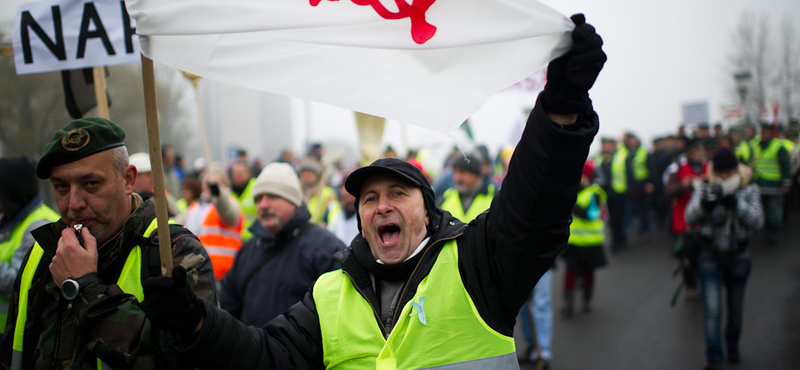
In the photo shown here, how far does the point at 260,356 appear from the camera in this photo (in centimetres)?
212

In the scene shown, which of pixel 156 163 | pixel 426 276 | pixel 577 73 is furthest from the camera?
pixel 426 276

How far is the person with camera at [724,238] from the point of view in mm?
5355

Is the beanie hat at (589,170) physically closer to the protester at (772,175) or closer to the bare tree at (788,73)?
the protester at (772,175)

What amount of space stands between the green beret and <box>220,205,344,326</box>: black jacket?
1582 millimetres

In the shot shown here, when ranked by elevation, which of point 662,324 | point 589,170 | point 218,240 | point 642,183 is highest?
point 589,170

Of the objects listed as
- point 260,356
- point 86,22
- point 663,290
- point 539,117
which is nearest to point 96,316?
point 260,356

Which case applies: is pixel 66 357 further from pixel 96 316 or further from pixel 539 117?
pixel 539 117

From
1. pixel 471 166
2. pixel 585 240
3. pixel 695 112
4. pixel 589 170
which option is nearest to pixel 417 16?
pixel 471 166

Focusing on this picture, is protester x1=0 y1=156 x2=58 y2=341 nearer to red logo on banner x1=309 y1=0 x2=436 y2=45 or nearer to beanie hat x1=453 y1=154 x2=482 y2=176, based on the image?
red logo on banner x1=309 y1=0 x2=436 y2=45

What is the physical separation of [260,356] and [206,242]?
12.4 ft

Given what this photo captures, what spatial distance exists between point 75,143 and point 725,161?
5.53 m

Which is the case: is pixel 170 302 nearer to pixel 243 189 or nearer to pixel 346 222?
pixel 346 222

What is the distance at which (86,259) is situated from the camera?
6.89 feet

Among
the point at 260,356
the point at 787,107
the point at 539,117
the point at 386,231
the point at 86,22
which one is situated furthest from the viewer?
the point at 787,107
